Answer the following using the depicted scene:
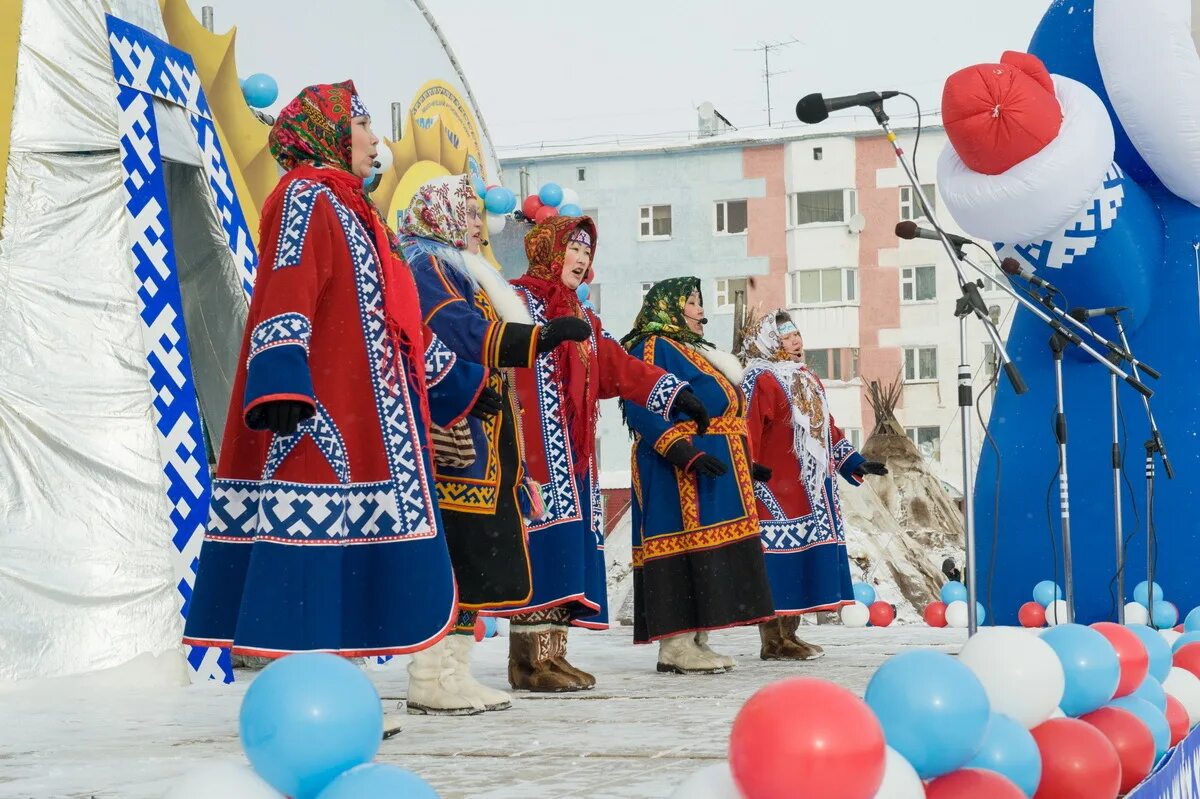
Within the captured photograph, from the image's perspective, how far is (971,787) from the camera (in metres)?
2.01

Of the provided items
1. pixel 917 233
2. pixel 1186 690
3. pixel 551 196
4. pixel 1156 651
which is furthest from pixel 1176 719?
pixel 551 196

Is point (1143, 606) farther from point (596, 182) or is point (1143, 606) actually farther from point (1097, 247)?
point (596, 182)

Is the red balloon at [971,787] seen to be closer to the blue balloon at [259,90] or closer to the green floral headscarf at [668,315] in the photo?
the green floral headscarf at [668,315]

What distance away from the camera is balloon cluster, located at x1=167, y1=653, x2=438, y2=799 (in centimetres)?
159

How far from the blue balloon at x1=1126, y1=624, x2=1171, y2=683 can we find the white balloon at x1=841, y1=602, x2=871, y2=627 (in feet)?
17.6

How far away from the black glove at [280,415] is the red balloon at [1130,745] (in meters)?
1.74

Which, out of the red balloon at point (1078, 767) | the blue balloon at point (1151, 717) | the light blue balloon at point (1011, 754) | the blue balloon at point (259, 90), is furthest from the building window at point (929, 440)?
the light blue balloon at point (1011, 754)

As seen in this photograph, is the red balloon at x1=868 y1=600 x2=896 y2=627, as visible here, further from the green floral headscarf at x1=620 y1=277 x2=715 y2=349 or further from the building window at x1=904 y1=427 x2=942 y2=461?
the building window at x1=904 y1=427 x2=942 y2=461

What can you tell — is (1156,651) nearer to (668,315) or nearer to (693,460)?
(693,460)

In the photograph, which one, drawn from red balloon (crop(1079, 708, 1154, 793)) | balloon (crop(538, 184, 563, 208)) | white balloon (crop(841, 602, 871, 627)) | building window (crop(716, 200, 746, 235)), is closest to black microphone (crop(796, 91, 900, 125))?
red balloon (crop(1079, 708, 1154, 793))

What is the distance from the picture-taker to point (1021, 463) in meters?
7.45

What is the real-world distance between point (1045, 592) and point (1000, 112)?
2.53 m

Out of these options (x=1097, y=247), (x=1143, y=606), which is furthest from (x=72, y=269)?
(x=1143, y=606)

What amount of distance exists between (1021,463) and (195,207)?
429 centimetres
